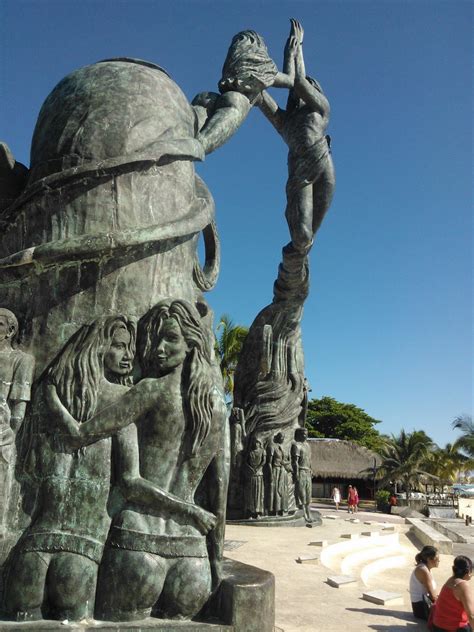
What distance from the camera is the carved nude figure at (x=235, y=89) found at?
152 inches

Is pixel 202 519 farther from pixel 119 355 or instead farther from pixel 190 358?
pixel 119 355

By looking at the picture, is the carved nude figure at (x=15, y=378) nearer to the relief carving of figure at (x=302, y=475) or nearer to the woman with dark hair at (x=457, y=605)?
the woman with dark hair at (x=457, y=605)

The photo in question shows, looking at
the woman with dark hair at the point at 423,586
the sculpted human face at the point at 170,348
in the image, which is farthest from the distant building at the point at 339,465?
the sculpted human face at the point at 170,348

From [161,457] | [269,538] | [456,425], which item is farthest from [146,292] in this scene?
[456,425]

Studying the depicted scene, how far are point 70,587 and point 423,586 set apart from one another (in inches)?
127

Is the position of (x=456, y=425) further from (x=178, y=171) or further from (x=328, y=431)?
(x=178, y=171)

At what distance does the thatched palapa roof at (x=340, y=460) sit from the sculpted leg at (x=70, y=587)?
24.4m

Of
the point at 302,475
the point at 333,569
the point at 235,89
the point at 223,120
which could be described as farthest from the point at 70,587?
the point at 302,475

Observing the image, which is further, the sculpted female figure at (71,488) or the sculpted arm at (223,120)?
the sculpted arm at (223,120)

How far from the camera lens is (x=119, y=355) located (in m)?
2.94

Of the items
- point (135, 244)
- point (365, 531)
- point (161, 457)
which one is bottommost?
point (365, 531)

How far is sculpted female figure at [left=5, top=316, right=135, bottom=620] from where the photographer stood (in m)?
2.58

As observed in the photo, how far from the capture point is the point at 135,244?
3.03 meters

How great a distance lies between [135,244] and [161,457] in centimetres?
115
